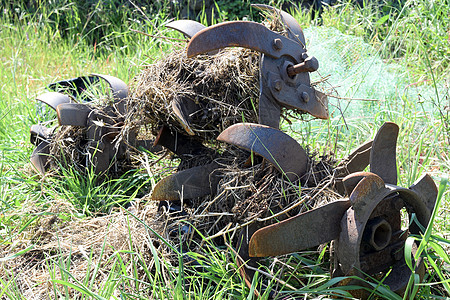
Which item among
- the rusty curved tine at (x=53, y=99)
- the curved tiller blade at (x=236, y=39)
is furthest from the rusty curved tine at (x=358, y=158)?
the rusty curved tine at (x=53, y=99)

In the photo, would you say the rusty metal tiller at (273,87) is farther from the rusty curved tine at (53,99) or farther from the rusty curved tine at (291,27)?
the rusty curved tine at (53,99)

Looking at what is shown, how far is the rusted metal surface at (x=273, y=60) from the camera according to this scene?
1.88 meters

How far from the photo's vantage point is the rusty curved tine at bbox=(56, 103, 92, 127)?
2.63m

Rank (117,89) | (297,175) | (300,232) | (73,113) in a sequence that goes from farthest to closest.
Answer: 1. (117,89)
2. (73,113)
3. (297,175)
4. (300,232)

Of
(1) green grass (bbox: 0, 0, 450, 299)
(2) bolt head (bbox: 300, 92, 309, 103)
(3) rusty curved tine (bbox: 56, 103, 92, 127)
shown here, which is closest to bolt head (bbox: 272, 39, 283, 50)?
(2) bolt head (bbox: 300, 92, 309, 103)

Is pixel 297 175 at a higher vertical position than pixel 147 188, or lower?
higher

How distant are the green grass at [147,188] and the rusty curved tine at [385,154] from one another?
288mm

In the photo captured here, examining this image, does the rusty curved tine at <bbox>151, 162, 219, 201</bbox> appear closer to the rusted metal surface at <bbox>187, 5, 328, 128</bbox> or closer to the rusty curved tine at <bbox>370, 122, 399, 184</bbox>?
the rusted metal surface at <bbox>187, 5, 328, 128</bbox>

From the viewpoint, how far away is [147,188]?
2938 millimetres

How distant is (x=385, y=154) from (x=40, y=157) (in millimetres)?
2112

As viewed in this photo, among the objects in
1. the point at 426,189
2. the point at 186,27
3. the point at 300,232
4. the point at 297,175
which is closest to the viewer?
the point at 300,232

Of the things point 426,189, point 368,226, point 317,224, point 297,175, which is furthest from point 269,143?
point 426,189

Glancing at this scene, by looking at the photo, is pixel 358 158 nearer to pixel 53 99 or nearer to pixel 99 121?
pixel 99 121

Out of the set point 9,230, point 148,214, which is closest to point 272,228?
point 148,214
